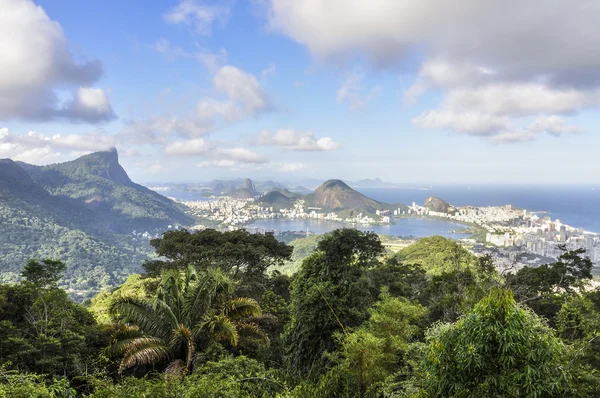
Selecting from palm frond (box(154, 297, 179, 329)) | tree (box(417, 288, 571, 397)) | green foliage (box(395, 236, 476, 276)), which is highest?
tree (box(417, 288, 571, 397))

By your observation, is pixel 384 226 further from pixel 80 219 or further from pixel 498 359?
pixel 80 219

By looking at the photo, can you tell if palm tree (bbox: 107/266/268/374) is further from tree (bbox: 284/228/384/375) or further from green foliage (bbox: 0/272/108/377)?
tree (bbox: 284/228/384/375)

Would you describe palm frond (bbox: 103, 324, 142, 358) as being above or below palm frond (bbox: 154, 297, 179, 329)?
below

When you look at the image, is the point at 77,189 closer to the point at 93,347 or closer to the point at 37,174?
the point at 37,174

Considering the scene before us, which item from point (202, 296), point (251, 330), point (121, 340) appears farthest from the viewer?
point (251, 330)

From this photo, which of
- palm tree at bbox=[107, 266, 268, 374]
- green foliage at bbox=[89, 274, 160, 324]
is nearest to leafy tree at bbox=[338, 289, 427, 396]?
palm tree at bbox=[107, 266, 268, 374]

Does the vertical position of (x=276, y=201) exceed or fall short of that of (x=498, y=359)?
it falls short

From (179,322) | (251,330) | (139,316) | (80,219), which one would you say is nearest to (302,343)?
(251,330)

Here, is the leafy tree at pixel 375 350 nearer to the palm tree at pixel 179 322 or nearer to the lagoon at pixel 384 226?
the palm tree at pixel 179 322
